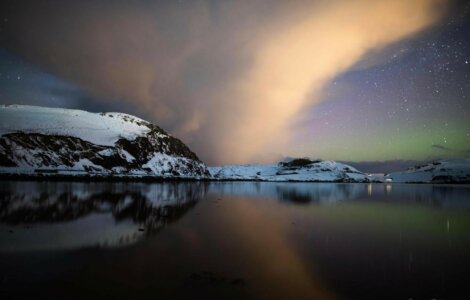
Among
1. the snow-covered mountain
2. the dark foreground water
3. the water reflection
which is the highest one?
the snow-covered mountain

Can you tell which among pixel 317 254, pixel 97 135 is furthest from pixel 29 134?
pixel 317 254

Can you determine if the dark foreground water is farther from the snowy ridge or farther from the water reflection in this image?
the snowy ridge

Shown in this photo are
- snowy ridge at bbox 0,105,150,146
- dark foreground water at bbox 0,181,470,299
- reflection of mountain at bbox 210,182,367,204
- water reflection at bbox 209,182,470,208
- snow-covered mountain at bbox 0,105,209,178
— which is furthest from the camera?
snowy ridge at bbox 0,105,150,146

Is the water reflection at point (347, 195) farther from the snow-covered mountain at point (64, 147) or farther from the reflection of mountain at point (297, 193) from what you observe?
the snow-covered mountain at point (64, 147)

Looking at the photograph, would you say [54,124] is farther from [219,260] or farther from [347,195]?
[219,260]

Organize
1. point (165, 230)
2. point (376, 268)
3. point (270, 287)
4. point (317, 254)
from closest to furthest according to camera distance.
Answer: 1. point (270, 287)
2. point (376, 268)
3. point (317, 254)
4. point (165, 230)

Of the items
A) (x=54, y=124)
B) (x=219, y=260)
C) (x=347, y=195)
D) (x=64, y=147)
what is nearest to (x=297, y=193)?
(x=347, y=195)

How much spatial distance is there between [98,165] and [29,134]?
3467 centimetres

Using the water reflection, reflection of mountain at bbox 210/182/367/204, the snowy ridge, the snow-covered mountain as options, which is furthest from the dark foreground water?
→ the snowy ridge

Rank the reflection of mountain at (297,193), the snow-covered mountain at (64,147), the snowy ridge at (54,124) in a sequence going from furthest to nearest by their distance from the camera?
the snowy ridge at (54,124), the snow-covered mountain at (64,147), the reflection of mountain at (297,193)

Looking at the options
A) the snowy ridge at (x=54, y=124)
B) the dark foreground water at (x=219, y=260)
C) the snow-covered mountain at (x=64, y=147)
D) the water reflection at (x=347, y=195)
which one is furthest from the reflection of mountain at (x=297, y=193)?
the snowy ridge at (x=54, y=124)

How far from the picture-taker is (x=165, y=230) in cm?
1848

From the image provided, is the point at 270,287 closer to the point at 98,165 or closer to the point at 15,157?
the point at 15,157

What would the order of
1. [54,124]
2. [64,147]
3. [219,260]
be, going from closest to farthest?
[219,260] < [64,147] < [54,124]
